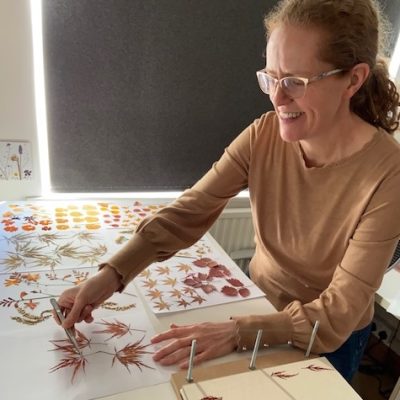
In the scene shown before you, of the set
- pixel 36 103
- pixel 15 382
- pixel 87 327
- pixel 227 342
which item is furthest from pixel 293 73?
pixel 36 103

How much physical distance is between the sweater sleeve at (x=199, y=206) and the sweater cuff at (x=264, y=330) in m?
0.27

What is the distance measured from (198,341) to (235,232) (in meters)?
0.97

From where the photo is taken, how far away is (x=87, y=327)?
32.9 inches

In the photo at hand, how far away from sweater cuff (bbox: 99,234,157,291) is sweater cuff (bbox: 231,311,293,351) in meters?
0.25

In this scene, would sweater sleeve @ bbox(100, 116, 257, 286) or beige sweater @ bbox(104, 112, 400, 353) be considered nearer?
beige sweater @ bbox(104, 112, 400, 353)

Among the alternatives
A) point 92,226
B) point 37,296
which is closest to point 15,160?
point 92,226

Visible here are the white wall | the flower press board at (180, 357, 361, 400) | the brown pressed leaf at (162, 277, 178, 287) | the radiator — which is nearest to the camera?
the flower press board at (180, 357, 361, 400)

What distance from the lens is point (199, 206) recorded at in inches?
41.0

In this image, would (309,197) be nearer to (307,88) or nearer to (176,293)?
(307,88)

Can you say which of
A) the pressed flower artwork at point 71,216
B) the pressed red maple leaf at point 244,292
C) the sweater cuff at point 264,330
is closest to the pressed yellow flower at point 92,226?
the pressed flower artwork at point 71,216

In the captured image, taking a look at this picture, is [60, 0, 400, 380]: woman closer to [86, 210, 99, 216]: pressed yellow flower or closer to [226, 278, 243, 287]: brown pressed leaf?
[226, 278, 243, 287]: brown pressed leaf

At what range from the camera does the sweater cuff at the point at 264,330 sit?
0.81m

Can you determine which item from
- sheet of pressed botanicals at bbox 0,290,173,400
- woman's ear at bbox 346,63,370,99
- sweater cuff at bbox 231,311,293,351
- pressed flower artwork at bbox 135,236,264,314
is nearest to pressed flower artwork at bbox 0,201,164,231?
pressed flower artwork at bbox 135,236,264,314

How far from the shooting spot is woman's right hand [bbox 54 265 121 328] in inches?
32.0
